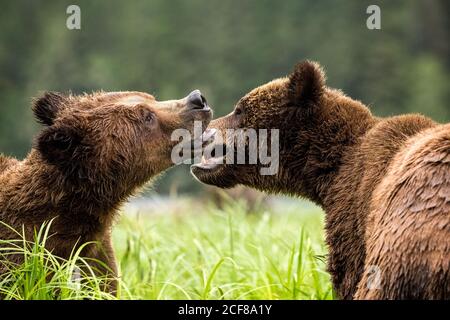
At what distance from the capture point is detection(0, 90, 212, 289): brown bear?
522 centimetres

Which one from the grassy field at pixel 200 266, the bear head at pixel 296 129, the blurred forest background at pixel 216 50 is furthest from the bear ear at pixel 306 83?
the blurred forest background at pixel 216 50

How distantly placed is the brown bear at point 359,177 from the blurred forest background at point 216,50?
18713 mm

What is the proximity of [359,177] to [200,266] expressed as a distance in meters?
1.99

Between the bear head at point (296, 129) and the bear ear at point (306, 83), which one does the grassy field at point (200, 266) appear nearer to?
the bear head at point (296, 129)

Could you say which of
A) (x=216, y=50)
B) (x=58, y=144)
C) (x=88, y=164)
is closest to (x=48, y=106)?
(x=58, y=144)

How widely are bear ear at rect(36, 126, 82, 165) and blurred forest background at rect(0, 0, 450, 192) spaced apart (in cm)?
1905

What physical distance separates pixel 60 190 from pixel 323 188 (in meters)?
1.67

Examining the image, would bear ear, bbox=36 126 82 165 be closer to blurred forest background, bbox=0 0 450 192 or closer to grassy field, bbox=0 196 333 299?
grassy field, bbox=0 196 333 299

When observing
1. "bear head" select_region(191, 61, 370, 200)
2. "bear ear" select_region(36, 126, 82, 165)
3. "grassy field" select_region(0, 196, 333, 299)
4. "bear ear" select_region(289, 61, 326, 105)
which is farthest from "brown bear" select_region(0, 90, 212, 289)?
"bear ear" select_region(289, 61, 326, 105)

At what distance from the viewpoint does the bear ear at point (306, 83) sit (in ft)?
17.7

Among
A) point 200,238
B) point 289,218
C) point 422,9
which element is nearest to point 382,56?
point 422,9

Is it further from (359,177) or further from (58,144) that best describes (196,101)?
(359,177)

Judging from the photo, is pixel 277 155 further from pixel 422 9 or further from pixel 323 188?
pixel 422 9
